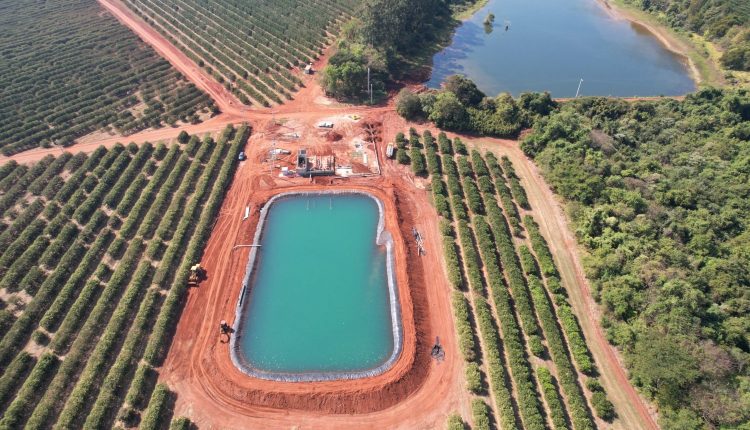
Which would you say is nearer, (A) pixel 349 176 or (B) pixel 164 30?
(A) pixel 349 176

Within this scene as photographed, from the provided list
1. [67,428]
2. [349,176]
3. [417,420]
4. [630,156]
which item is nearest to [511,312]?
[417,420]

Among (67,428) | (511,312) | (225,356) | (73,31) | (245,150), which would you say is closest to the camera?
(67,428)

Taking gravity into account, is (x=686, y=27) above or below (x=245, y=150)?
above

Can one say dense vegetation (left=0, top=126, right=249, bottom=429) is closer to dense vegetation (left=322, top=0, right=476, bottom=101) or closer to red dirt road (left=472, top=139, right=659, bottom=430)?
dense vegetation (left=322, top=0, right=476, bottom=101)

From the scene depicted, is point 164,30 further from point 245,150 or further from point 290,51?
point 245,150

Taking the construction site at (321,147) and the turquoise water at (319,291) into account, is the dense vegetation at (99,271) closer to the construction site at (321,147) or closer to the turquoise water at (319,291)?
the construction site at (321,147)

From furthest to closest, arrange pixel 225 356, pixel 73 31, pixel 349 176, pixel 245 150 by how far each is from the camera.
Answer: pixel 73 31, pixel 245 150, pixel 349 176, pixel 225 356

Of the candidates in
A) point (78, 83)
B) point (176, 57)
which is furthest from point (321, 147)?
point (78, 83)

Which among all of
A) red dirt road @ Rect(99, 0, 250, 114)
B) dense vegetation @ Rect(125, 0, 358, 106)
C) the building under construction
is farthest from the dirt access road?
dense vegetation @ Rect(125, 0, 358, 106)
